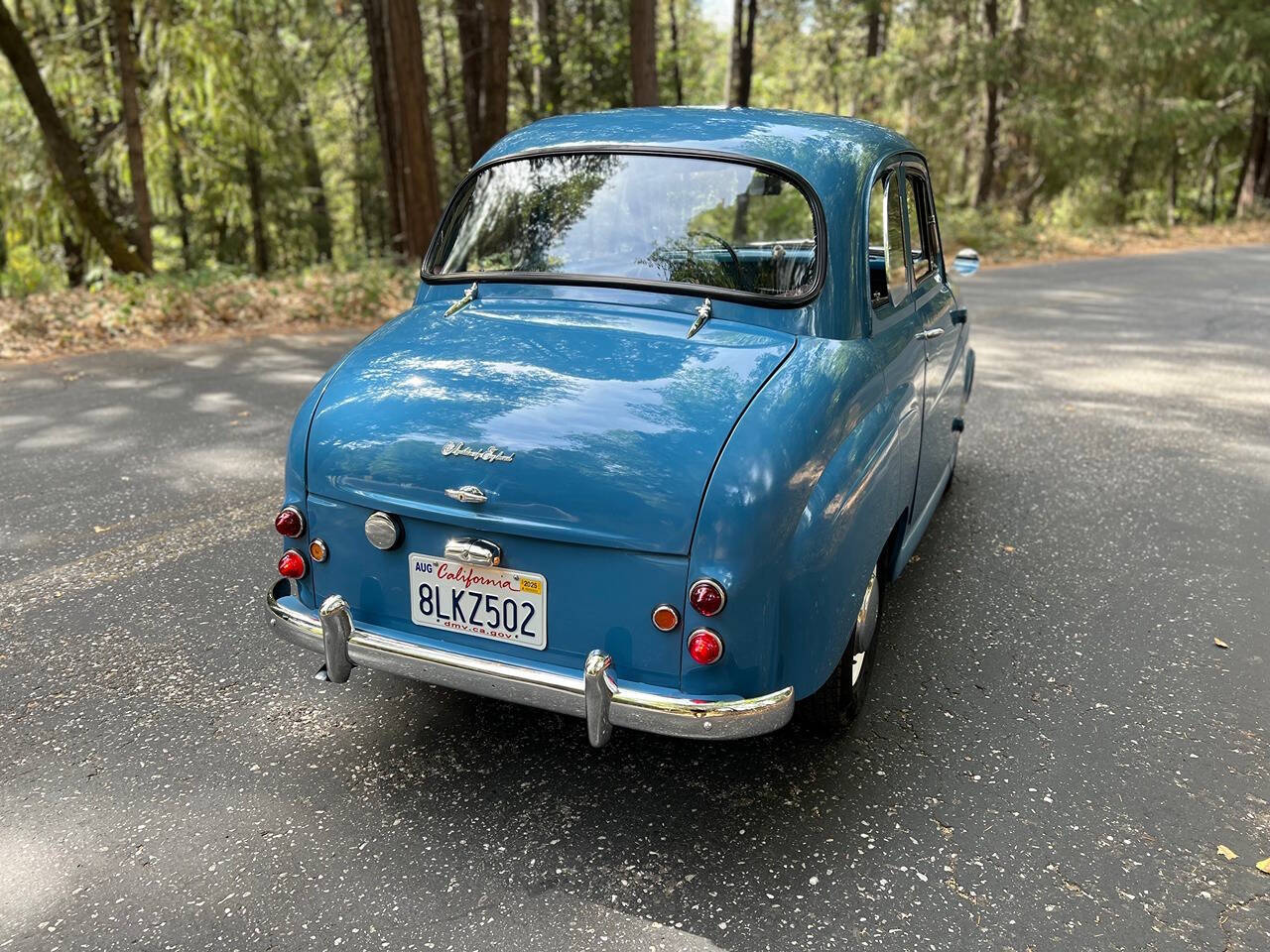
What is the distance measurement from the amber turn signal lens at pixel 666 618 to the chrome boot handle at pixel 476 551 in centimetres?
47

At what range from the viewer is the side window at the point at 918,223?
13.7ft

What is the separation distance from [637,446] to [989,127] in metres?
23.6

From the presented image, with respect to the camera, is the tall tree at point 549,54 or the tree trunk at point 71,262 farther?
the tall tree at point 549,54

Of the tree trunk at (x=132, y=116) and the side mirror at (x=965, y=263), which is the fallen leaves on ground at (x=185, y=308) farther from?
the side mirror at (x=965, y=263)

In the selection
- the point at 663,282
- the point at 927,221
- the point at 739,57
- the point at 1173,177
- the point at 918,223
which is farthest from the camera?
the point at 1173,177

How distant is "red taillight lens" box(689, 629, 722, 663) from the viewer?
2521 millimetres

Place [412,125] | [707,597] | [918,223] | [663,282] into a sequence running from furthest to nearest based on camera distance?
[412,125]
[918,223]
[663,282]
[707,597]

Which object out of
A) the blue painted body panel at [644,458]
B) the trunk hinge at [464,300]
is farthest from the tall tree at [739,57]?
the blue painted body panel at [644,458]

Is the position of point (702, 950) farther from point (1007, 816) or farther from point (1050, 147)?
point (1050, 147)

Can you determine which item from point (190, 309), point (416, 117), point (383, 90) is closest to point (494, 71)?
point (416, 117)

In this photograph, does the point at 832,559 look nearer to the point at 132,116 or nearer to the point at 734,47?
the point at 132,116

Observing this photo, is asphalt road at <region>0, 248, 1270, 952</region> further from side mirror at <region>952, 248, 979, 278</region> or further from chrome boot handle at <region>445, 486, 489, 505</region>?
side mirror at <region>952, 248, 979, 278</region>

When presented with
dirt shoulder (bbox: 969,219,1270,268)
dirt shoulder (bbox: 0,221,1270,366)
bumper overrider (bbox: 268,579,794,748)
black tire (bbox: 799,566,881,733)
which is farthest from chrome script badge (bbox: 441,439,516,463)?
dirt shoulder (bbox: 969,219,1270,268)

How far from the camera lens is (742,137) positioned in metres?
3.62
